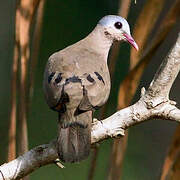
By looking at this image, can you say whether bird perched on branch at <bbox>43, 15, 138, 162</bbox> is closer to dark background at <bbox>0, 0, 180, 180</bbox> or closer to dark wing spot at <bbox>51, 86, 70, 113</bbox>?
dark wing spot at <bbox>51, 86, 70, 113</bbox>

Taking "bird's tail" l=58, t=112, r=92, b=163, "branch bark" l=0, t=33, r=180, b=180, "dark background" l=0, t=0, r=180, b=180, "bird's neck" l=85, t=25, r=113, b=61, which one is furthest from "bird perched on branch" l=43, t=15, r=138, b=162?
"dark background" l=0, t=0, r=180, b=180

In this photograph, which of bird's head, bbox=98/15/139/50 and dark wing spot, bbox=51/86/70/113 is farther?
bird's head, bbox=98/15/139/50

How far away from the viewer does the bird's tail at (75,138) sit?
263cm

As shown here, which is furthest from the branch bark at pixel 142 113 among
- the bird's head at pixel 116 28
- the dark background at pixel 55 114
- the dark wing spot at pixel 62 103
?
the dark background at pixel 55 114

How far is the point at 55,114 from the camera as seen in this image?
205 inches

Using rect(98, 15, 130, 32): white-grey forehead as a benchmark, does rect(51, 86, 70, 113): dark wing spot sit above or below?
below

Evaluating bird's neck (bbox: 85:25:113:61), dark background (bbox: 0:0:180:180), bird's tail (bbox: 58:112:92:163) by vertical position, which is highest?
bird's neck (bbox: 85:25:113:61)

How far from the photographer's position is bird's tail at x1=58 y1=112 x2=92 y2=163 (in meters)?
2.63

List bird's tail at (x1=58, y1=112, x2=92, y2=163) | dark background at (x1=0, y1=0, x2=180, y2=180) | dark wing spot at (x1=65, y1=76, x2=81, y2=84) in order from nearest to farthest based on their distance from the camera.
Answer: bird's tail at (x1=58, y1=112, x2=92, y2=163), dark wing spot at (x1=65, y1=76, x2=81, y2=84), dark background at (x1=0, y1=0, x2=180, y2=180)

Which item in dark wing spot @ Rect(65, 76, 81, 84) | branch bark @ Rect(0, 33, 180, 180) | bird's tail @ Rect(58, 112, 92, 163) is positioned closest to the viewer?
branch bark @ Rect(0, 33, 180, 180)

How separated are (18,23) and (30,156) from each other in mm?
578

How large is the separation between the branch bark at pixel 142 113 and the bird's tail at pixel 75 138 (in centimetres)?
11

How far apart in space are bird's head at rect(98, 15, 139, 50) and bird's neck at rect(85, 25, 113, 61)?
0.02 m

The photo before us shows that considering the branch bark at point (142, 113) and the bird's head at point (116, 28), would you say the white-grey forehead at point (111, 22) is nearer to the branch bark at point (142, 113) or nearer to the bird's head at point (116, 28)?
the bird's head at point (116, 28)
